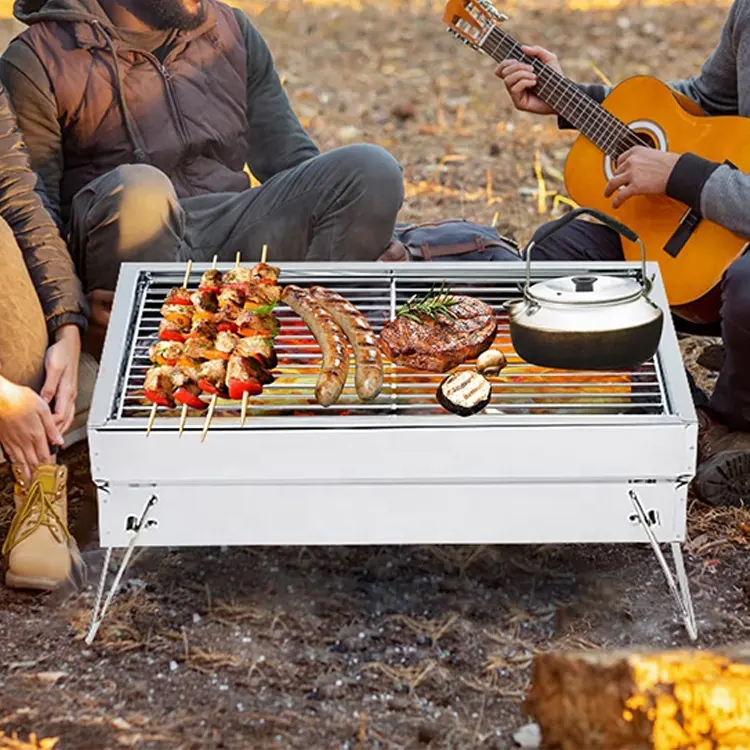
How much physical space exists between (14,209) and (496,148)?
4758mm

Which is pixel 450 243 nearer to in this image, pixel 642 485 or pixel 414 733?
pixel 642 485

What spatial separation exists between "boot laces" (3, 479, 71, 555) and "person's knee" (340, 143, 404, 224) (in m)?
1.55

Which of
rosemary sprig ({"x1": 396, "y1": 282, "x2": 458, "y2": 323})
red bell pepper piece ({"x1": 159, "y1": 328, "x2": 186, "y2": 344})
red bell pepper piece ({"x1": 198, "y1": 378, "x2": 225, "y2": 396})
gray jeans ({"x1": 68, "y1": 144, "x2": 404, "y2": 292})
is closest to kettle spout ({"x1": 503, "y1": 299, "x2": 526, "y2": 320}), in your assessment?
rosemary sprig ({"x1": 396, "y1": 282, "x2": 458, "y2": 323})

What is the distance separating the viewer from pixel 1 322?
3.58 metres

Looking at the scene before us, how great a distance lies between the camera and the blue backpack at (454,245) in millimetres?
4777

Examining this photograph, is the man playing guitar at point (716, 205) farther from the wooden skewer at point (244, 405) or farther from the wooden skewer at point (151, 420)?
the wooden skewer at point (151, 420)

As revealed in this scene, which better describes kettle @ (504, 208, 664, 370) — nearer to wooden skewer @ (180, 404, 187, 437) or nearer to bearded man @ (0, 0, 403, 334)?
wooden skewer @ (180, 404, 187, 437)

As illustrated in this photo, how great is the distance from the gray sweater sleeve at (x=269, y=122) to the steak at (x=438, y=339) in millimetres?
1638

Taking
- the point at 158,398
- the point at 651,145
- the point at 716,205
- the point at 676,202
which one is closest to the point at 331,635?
the point at 158,398

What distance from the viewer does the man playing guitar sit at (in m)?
4.11

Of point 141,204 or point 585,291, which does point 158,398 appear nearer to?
point 141,204

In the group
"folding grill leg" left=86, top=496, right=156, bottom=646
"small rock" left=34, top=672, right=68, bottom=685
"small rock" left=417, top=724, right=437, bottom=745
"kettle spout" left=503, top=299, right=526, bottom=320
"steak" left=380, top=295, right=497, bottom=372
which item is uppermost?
"kettle spout" left=503, top=299, right=526, bottom=320

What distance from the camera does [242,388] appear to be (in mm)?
3281

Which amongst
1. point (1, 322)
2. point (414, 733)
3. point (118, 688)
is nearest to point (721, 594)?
point (414, 733)
